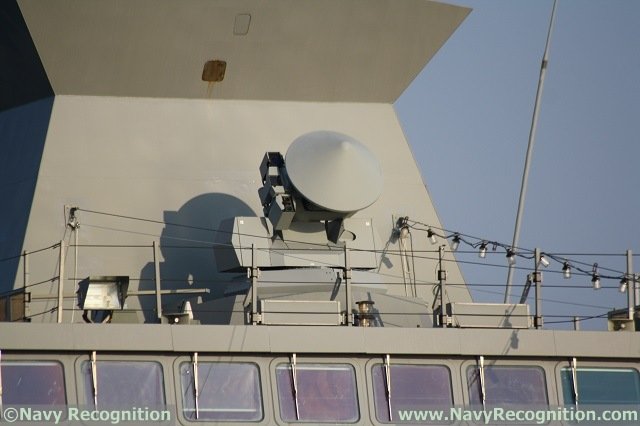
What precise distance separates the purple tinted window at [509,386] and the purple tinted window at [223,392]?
2078mm

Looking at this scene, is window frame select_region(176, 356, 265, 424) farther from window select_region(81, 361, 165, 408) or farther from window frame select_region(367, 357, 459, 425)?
window frame select_region(367, 357, 459, 425)

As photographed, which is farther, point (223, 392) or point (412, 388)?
point (412, 388)

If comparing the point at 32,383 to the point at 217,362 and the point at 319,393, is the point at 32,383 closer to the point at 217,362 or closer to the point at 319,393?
the point at 217,362

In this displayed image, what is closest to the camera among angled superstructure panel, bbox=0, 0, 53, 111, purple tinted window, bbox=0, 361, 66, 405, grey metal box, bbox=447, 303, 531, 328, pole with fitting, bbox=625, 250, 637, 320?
purple tinted window, bbox=0, 361, 66, 405

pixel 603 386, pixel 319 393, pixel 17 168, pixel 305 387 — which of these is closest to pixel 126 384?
pixel 305 387

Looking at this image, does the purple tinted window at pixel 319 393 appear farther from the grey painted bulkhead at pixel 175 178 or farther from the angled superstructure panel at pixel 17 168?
the angled superstructure panel at pixel 17 168

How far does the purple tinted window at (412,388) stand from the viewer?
548 inches

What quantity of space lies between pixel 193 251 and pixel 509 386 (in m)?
4.76

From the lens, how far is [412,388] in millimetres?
14031

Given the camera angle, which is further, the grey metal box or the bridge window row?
the grey metal box

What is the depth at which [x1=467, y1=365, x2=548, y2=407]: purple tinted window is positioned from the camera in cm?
1419

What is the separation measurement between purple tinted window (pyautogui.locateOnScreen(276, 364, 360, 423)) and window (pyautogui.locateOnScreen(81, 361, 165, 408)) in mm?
1131

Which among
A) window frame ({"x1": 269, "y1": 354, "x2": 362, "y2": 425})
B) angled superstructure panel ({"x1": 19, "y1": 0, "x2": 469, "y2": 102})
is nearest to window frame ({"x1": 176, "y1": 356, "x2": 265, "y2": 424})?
window frame ({"x1": 269, "y1": 354, "x2": 362, "y2": 425})

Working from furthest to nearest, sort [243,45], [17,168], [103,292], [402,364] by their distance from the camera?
[243,45] < [17,168] < [103,292] < [402,364]
